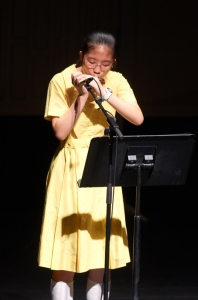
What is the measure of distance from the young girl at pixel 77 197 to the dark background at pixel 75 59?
10.2ft

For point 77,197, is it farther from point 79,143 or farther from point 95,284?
point 95,284

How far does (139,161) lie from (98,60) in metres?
0.48

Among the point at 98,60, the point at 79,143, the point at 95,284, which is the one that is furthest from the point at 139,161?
the point at 95,284

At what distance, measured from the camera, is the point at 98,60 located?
3.52 metres

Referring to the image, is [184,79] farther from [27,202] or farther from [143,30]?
[27,202]

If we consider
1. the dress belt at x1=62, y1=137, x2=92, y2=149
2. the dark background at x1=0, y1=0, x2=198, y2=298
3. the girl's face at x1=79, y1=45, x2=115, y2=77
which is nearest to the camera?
the girl's face at x1=79, y1=45, x2=115, y2=77

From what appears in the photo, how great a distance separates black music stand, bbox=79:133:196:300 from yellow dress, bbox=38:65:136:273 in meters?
0.20

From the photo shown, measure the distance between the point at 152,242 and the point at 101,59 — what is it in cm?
269

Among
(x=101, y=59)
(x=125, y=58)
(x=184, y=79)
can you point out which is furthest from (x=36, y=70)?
(x=101, y=59)

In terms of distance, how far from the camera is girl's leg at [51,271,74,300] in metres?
3.65

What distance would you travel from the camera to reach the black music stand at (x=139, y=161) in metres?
3.35

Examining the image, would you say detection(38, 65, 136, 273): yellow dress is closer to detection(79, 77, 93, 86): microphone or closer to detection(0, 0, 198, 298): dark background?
detection(79, 77, 93, 86): microphone

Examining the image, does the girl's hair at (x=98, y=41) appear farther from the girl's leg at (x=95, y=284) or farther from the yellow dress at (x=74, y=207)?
the girl's leg at (x=95, y=284)

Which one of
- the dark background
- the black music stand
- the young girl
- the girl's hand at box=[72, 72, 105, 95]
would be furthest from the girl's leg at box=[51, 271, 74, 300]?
the dark background
